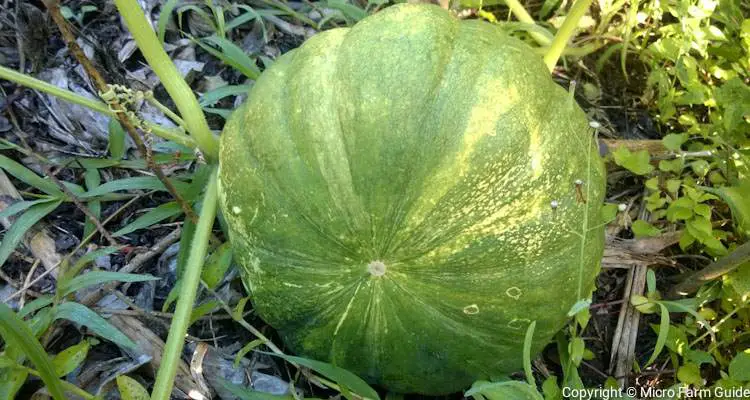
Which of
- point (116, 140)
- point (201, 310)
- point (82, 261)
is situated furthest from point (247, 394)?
point (116, 140)

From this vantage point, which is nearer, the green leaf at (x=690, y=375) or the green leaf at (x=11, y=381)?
the green leaf at (x=11, y=381)

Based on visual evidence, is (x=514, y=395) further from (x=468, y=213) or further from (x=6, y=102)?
(x=6, y=102)

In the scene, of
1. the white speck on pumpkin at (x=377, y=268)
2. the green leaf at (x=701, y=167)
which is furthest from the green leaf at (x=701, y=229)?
the white speck on pumpkin at (x=377, y=268)

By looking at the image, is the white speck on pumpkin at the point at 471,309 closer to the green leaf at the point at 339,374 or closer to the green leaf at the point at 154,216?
the green leaf at the point at 339,374

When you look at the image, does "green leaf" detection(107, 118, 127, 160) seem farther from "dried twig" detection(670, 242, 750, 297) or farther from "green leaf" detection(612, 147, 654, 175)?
"dried twig" detection(670, 242, 750, 297)

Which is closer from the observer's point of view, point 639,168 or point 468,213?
point 468,213

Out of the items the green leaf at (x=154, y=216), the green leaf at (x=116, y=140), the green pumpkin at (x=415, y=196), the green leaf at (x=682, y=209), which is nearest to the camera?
the green pumpkin at (x=415, y=196)

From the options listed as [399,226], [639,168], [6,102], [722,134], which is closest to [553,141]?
[399,226]

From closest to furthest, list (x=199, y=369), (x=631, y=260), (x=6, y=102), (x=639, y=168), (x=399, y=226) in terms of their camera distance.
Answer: (x=399, y=226)
(x=199, y=369)
(x=639, y=168)
(x=631, y=260)
(x=6, y=102)
